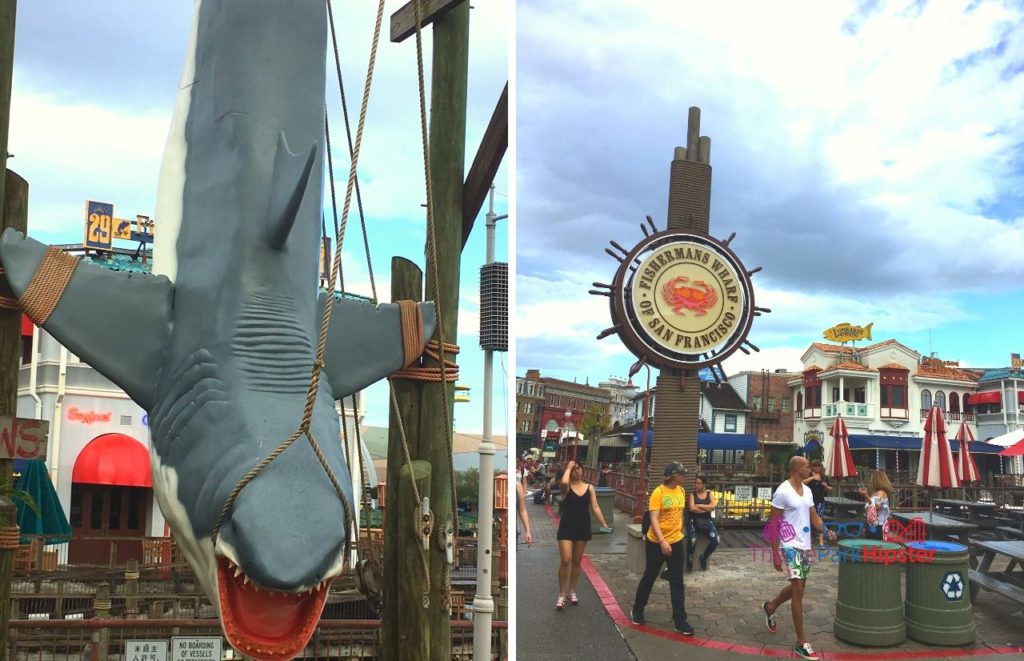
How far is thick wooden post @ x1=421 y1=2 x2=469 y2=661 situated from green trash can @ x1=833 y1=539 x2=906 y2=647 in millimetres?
4118

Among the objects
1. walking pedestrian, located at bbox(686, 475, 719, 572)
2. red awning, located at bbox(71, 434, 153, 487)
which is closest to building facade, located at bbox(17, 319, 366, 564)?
red awning, located at bbox(71, 434, 153, 487)

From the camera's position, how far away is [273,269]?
8.45ft

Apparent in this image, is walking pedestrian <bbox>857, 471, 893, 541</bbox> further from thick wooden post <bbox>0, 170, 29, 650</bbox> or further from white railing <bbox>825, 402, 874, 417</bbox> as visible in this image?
white railing <bbox>825, 402, 874, 417</bbox>

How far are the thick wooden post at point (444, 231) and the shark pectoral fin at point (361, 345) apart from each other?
0.69 meters

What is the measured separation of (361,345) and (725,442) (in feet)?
89.9

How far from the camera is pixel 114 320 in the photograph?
8.07 ft

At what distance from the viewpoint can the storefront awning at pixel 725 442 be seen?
90.0 feet

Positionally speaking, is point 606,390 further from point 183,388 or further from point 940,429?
point 183,388

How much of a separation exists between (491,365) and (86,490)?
468 inches

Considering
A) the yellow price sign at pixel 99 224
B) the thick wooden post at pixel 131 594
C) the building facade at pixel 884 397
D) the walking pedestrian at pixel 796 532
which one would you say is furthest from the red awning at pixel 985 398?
the thick wooden post at pixel 131 594

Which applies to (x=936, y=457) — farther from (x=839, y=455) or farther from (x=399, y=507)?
(x=399, y=507)

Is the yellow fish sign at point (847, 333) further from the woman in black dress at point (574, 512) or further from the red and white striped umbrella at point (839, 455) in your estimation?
the woman in black dress at point (574, 512)

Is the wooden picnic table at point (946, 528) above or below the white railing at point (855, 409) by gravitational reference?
below

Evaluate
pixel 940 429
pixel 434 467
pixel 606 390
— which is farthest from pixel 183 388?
pixel 606 390
